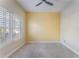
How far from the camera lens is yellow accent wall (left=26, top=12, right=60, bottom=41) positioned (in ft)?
28.9

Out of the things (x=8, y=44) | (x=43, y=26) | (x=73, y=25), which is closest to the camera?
(x=8, y=44)

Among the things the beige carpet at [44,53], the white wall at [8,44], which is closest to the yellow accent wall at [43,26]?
the beige carpet at [44,53]

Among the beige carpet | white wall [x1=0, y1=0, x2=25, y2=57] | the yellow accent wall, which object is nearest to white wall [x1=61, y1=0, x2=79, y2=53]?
the beige carpet

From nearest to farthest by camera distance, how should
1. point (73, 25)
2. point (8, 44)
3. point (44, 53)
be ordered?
point (8, 44), point (44, 53), point (73, 25)

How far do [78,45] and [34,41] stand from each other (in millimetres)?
4601

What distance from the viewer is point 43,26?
29.2 ft

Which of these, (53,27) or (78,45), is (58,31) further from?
(78,45)

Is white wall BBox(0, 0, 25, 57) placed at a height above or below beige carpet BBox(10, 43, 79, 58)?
above

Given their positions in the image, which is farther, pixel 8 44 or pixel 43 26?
pixel 43 26

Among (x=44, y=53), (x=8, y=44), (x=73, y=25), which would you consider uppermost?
(x=73, y=25)

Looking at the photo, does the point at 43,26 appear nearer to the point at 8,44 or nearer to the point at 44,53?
the point at 44,53

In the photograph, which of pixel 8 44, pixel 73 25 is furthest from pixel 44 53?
pixel 73 25

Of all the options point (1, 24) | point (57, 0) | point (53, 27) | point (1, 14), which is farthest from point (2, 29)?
point (53, 27)

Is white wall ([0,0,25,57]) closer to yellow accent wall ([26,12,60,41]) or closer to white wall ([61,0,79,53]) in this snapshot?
white wall ([61,0,79,53])
